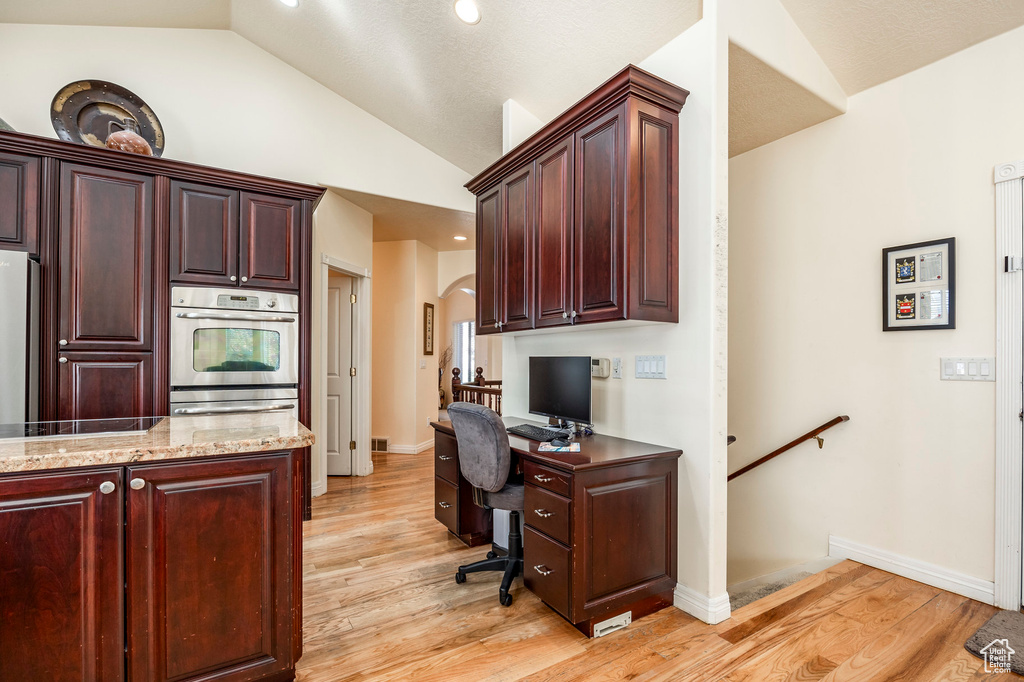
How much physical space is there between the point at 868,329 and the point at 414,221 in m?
4.29

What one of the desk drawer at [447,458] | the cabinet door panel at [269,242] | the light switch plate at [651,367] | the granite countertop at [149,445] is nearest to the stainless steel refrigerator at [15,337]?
the cabinet door panel at [269,242]

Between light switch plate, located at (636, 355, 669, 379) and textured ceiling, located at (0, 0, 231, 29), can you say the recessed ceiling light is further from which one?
light switch plate, located at (636, 355, 669, 379)

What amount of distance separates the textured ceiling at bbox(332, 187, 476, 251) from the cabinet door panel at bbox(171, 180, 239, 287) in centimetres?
131

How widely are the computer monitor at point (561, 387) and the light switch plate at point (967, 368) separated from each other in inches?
73.1

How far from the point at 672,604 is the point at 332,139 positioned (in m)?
4.43

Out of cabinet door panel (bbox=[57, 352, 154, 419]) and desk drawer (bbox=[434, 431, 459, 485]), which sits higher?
cabinet door panel (bbox=[57, 352, 154, 419])

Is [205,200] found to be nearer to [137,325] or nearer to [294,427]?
[137,325]

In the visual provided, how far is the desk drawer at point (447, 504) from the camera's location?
315 centimetres

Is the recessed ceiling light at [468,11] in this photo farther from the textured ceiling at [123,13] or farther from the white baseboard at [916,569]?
the white baseboard at [916,569]

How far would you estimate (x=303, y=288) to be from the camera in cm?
356

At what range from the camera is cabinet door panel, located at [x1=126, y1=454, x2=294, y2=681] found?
150cm

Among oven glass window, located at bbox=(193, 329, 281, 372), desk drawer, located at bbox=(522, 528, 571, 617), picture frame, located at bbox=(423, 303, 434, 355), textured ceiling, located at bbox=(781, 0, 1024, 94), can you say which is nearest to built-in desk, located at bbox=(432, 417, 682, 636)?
desk drawer, located at bbox=(522, 528, 571, 617)

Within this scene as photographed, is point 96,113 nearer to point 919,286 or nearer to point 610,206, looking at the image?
point 610,206

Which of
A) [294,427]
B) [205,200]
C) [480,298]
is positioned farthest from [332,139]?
[294,427]
